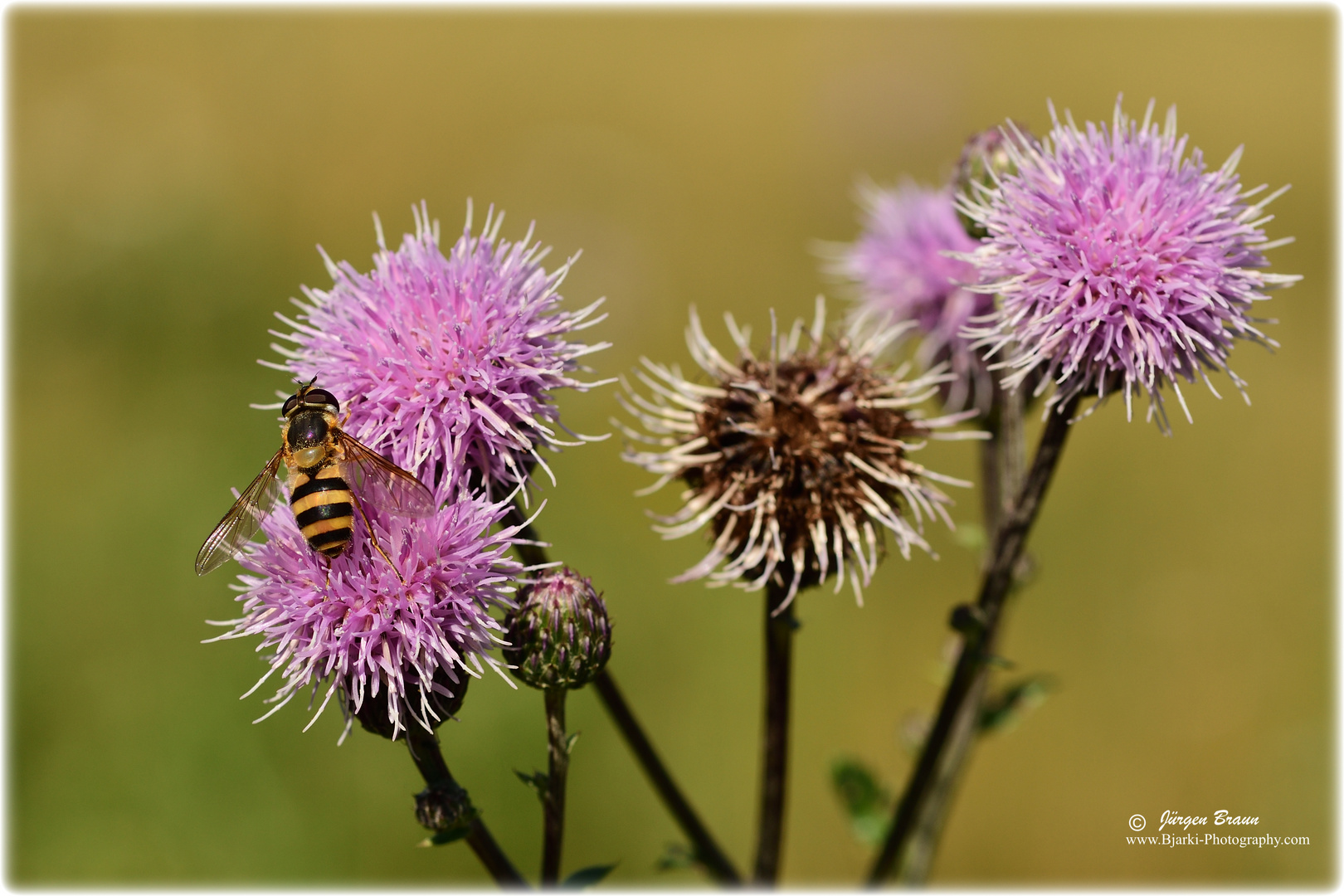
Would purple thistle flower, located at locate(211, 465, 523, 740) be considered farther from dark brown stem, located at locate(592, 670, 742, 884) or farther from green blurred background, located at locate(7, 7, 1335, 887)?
green blurred background, located at locate(7, 7, 1335, 887)

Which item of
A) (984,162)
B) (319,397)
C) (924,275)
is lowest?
(319,397)

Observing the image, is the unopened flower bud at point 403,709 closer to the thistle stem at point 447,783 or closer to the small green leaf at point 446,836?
the thistle stem at point 447,783

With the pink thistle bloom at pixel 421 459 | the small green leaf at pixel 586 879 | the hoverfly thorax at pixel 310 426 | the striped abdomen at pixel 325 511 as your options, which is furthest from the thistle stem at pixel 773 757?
the hoverfly thorax at pixel 310 426

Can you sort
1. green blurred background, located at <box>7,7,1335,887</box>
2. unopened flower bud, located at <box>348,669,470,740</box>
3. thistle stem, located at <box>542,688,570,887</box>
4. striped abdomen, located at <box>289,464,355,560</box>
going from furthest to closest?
green blurred background, located at <box>7,7,1335,887</box> → thistle stem, located at <box>542,688,570,887</box> → unopened flower bud, located at <box>348,669,470,740</box> → striped abdomen, located at <box>289,464,355,560</box>

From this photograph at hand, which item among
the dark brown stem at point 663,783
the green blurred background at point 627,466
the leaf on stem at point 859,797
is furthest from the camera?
the green blurred background at point 627,466

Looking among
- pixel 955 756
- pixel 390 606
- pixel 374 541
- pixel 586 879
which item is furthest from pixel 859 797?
pixel 374 541

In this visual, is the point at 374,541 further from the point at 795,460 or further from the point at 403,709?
the point at 795,460

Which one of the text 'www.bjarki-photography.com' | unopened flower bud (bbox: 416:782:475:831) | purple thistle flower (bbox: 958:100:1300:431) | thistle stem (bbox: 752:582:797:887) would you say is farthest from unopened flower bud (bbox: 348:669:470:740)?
the text 'www.bjarki-photography.com'
